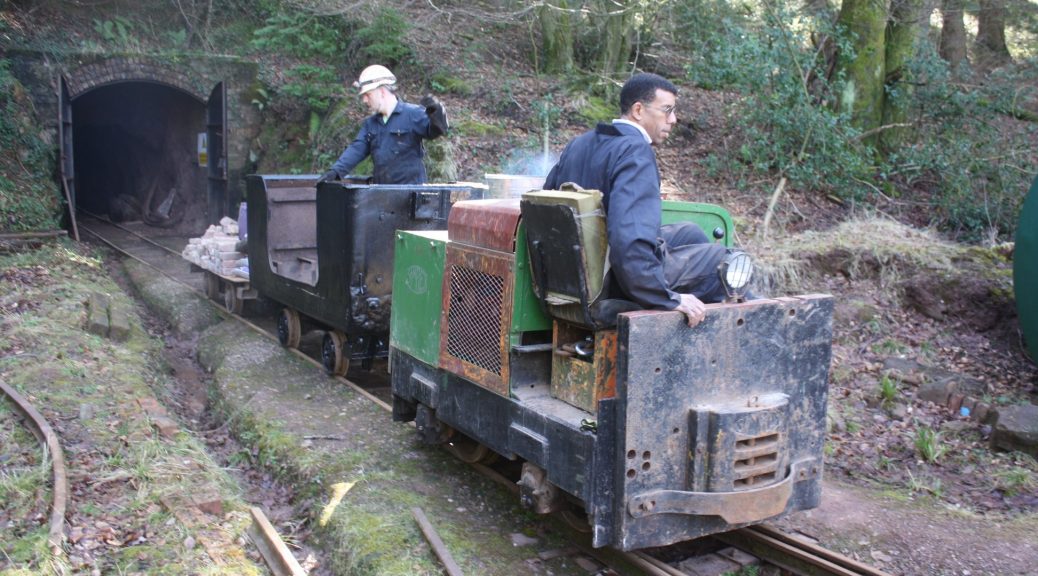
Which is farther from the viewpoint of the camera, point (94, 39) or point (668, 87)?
point (94, 39)

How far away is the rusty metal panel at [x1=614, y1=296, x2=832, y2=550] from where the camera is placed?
3.64m

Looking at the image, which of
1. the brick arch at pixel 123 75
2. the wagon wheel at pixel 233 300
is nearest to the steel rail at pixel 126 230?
the brick arch at pixel 123 75

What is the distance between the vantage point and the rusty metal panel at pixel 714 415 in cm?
364

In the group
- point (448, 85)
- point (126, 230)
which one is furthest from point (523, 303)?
point (126, 230)

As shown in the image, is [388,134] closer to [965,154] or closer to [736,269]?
[736,269]

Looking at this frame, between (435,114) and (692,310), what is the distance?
152 inches

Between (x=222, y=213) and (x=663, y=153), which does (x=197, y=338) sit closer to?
(x=222, y=213)

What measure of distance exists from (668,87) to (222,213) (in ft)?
39.1

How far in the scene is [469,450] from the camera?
17.8ft

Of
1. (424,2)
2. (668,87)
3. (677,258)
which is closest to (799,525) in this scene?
(677,258)

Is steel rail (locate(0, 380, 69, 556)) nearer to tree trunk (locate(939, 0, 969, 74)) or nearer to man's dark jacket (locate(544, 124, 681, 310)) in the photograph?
man's dark jacket (locate(544, 124, 681, 310))

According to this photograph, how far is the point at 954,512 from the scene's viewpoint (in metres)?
5.17

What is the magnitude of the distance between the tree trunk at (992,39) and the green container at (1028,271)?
10.4 m

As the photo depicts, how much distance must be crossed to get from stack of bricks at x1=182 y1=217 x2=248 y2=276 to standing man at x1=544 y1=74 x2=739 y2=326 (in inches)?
248
